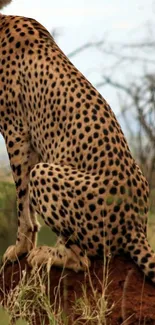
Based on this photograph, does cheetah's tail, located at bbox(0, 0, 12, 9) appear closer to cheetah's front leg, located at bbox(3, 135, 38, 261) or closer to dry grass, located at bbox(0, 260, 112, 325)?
cheetah's front leg, located at bbox(3, 135, 38, 261)

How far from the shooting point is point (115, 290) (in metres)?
3.90

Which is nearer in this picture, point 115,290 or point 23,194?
point 115,290

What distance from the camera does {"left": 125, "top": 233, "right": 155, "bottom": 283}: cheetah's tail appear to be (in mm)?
3838

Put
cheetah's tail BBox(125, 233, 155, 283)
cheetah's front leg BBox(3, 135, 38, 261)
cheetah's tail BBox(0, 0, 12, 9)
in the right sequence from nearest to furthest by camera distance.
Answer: cheetah's tail BBox(125, 233, 155, 283) → cheetah's front leg BBox(3, 135, 38, 261) → cheetah's tail BBox(0, 0, 12, 9)

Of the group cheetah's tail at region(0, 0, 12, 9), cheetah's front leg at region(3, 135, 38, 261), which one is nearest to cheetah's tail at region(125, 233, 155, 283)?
cheetah's front leg at region(3, 135, 38, 261)

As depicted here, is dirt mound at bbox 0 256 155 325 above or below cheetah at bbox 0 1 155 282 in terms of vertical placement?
below

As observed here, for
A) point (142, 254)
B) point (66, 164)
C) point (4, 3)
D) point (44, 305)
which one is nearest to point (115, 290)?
point (142, 254)

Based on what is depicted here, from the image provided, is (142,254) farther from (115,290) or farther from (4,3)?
(4,3)

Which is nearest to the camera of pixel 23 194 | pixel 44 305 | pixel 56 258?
pixel 44 305

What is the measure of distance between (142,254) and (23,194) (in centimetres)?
69

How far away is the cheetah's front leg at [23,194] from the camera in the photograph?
4172mm

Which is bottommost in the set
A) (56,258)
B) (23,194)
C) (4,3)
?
(56,258)

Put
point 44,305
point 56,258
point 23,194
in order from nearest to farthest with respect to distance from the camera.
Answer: point 44,305 → point 56,258 → point 23,194

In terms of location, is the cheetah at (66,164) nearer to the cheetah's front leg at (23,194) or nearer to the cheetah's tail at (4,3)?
the cheetah's front leg at (23,194)
